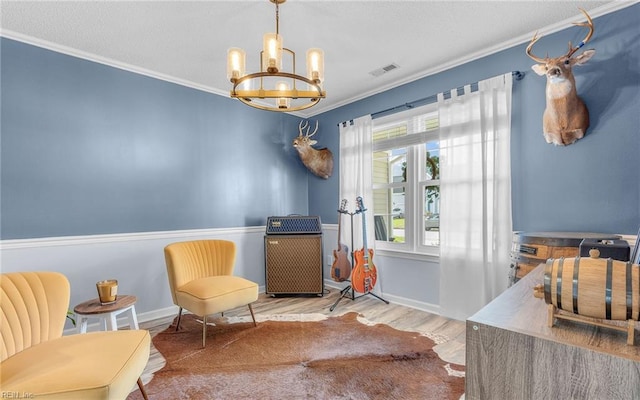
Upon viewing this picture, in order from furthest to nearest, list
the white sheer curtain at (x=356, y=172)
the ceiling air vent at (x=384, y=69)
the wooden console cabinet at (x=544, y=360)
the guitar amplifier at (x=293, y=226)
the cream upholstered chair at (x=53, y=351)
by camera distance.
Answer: the guitar amplifier at (x=293, y=226), the white sheer curtain at (x=356, y=172), the ceiling air vent at (x=384, y=69), the cream upholstered chair at (x=53, y=351), the wooden console cabinet at (x=544, y=360)

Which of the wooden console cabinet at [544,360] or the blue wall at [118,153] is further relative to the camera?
the blue wall at [118,153]

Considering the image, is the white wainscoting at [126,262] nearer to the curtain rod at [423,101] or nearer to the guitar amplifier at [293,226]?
the guitar amplifier at [293,226]

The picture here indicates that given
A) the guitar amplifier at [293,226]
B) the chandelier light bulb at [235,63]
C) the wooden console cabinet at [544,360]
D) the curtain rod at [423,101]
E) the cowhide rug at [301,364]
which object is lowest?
the cowhide rug at [301,364]

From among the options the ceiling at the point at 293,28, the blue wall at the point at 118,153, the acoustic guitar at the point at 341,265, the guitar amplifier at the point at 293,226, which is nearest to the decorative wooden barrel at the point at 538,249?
the ceiling at the point at 293,28

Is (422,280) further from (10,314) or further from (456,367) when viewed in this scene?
(10,314)

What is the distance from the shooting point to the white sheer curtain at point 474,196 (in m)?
2.49

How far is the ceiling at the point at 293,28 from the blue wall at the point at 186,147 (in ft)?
0.54

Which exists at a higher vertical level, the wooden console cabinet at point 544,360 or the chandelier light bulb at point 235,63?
the chandelier light bulb at point 235,63

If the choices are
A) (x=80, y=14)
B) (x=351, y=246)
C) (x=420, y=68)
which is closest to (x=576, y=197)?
(x=420, y=68)

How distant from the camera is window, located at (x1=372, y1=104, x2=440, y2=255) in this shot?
309 centimetres

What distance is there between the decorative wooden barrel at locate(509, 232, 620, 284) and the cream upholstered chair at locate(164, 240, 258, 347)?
1.96 m

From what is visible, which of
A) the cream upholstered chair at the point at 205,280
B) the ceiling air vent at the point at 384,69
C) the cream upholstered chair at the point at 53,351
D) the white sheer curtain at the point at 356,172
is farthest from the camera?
the white sheer curtain at the point at 356,172

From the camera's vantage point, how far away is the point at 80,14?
6.81ft

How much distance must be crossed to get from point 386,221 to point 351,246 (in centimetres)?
50
